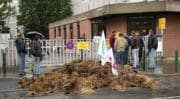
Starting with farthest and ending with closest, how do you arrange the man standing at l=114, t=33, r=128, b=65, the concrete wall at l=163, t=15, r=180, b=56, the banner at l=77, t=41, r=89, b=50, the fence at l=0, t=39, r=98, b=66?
the concrete wall at l=163, t=15, r=180, b=56, the banner at l=77, t=41, r=89, b=50, the fence at l=0, t=39, r=98, b=66, the man standing at l=114, t=33, r=128, b=65

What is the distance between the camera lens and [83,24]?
131 feet

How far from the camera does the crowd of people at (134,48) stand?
20906 mm

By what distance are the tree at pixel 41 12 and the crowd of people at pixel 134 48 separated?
1528 inches

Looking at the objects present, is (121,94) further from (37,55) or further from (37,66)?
(37,55)

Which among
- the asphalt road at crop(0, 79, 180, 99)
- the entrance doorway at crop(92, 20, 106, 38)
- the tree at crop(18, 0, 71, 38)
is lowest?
the asphalt road at crop(0, 79, 180, 99)

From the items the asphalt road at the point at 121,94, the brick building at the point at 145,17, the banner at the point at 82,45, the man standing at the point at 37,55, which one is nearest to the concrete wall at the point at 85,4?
the brick building at the point at 145,17

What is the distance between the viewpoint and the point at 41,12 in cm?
6312

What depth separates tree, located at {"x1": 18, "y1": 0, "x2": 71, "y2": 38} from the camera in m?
61.2

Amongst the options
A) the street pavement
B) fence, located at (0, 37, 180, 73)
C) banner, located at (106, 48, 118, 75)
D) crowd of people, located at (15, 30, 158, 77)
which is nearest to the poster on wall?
fence, located at (0, 37, 180, 73)

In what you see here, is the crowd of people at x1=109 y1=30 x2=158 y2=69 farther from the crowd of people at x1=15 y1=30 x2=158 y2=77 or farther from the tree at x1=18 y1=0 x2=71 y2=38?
the tree at x1=18 y1=0 x2=71 y2=38

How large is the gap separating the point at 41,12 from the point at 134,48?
4257 cm

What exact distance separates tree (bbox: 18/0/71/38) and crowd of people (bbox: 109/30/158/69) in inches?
1528

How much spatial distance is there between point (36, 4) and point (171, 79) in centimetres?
4746

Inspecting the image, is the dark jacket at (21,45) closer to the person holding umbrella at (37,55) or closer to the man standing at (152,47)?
the person holding umbrella at (37,55)
